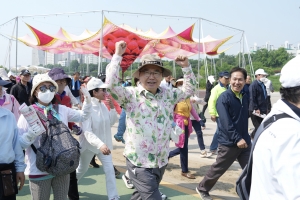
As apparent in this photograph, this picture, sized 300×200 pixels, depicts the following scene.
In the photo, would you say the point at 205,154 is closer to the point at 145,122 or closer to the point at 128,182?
the point at 128,182

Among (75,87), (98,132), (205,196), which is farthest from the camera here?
(75,87)

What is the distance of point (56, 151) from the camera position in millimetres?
3154

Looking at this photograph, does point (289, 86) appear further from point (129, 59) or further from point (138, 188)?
point (129, 59)

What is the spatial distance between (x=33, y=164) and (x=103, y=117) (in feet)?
4.76

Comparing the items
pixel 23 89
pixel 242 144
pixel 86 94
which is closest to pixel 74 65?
pixel 23 89

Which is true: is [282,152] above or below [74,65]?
below

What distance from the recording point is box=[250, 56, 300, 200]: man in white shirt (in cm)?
162

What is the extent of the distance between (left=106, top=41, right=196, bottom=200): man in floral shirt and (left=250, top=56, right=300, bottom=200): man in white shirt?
1.37 metres

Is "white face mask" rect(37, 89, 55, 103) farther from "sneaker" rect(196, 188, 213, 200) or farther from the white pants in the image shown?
"sneaker" rect(196, 188, 213, 200)

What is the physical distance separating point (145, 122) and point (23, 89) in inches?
184

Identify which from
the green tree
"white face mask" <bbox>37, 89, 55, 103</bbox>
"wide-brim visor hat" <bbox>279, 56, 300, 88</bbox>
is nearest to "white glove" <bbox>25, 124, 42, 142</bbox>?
"white face mask" <bbox>37, 89, 55, 103</bbox>

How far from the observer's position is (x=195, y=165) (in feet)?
21.6

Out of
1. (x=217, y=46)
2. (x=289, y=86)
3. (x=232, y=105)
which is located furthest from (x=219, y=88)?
(x=217, y=46)

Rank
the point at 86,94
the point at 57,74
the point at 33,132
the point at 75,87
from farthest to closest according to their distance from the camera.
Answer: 1. the point at 75,87
2. the point at 57,74
3. the point at 86,94
4. the point at 33,132
